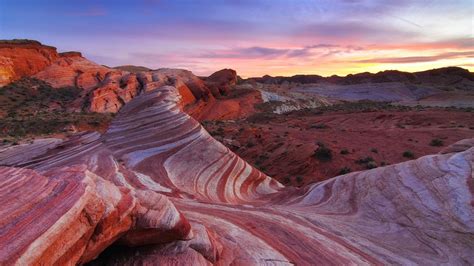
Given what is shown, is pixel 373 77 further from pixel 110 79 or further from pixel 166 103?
pixel 166 103

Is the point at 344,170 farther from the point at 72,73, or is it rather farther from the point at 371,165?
the point at 72,73

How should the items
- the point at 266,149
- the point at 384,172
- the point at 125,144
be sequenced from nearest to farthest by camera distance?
the point at 384,172 → the point at 125,144 → the point at 266,149

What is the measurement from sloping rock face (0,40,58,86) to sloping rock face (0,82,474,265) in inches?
2149

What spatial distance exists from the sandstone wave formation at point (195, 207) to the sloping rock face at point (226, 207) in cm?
2

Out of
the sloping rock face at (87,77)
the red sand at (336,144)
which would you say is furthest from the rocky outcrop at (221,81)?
the red sand at (336,144)

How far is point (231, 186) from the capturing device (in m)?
11.3

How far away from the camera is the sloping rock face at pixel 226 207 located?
14.8 feet

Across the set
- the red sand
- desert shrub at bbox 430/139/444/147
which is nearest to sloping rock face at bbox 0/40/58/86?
the red sand

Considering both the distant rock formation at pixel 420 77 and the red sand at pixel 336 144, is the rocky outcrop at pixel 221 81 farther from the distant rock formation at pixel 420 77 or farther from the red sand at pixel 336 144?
the distant rock formation at pixel 420 77

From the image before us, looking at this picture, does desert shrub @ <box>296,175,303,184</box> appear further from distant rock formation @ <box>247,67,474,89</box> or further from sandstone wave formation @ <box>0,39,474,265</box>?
distant rock formation @ <box>247,67,474,89</box>

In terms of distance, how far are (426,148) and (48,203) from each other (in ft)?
72.4

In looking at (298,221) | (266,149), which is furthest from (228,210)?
(266,149)

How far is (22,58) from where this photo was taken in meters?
63.7

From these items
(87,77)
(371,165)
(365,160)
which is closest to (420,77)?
(87,77)
